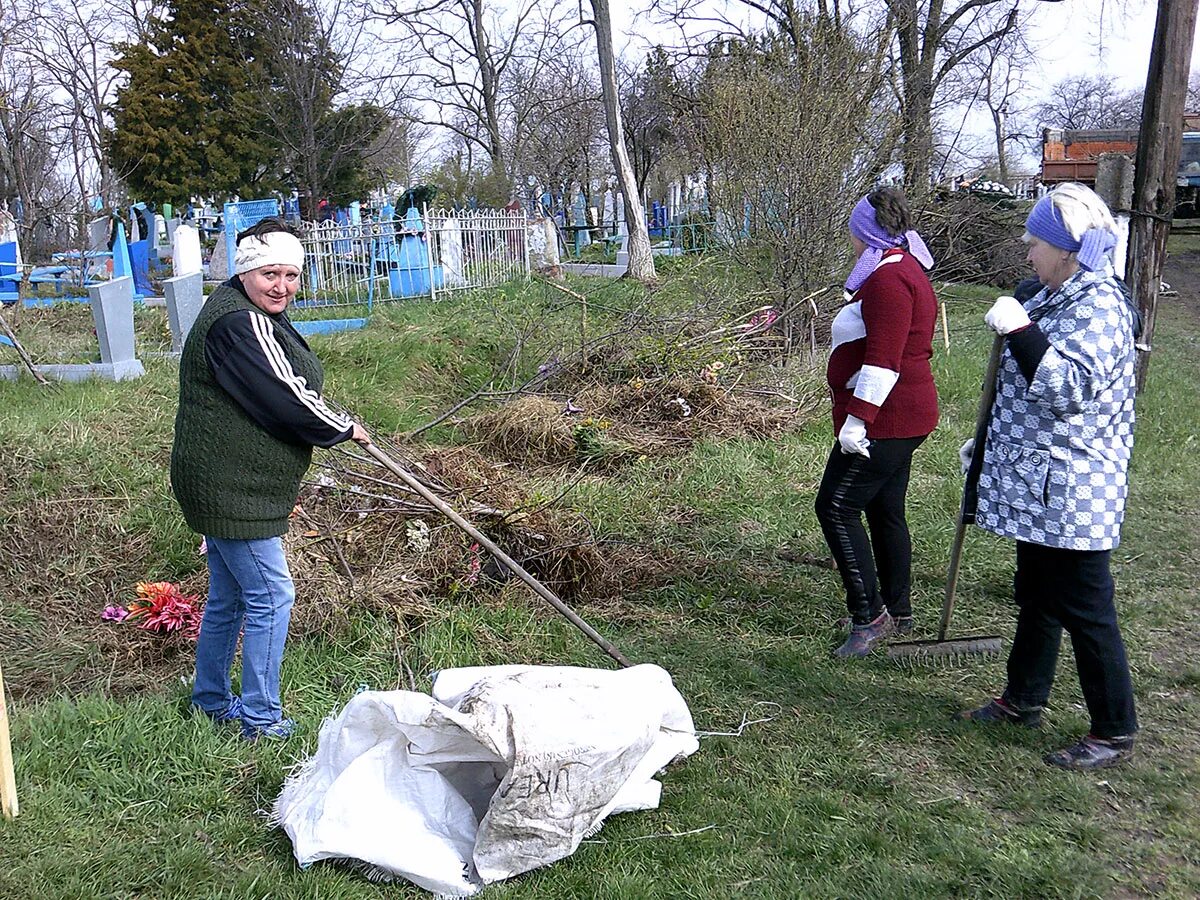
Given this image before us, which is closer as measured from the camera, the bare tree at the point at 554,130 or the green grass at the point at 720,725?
the green grass at the point at 720,725

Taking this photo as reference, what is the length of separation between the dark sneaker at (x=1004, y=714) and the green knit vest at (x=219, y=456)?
2.45 m

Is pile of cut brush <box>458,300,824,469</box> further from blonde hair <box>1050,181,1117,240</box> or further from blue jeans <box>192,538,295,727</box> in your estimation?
blonde hair <box>1050,181,1117,240</box>

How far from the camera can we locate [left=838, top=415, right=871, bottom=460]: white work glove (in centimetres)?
368

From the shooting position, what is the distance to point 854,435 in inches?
145

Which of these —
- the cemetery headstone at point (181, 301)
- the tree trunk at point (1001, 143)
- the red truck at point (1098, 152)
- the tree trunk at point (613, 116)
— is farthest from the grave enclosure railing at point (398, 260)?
the tree trunk at point (1001, 143)

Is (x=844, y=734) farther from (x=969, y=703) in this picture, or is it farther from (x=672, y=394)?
(x=672, y=394)

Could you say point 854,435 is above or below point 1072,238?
below

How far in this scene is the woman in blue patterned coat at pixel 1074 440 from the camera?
2.94 metres

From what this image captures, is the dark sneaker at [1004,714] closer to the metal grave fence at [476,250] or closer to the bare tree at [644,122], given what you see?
the metal grave fence at [476,250]

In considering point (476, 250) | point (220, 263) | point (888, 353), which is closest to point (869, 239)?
point (888, 353)

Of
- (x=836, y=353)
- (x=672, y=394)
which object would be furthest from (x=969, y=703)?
(x=672, y=394)

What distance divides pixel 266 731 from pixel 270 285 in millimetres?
1461

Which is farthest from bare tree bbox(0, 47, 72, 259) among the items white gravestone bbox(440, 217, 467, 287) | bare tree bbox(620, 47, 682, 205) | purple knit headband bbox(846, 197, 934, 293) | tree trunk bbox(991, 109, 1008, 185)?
tree trunk bbox(991, 109, 1008, 185)

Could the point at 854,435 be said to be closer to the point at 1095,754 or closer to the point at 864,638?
the point at 864,638
